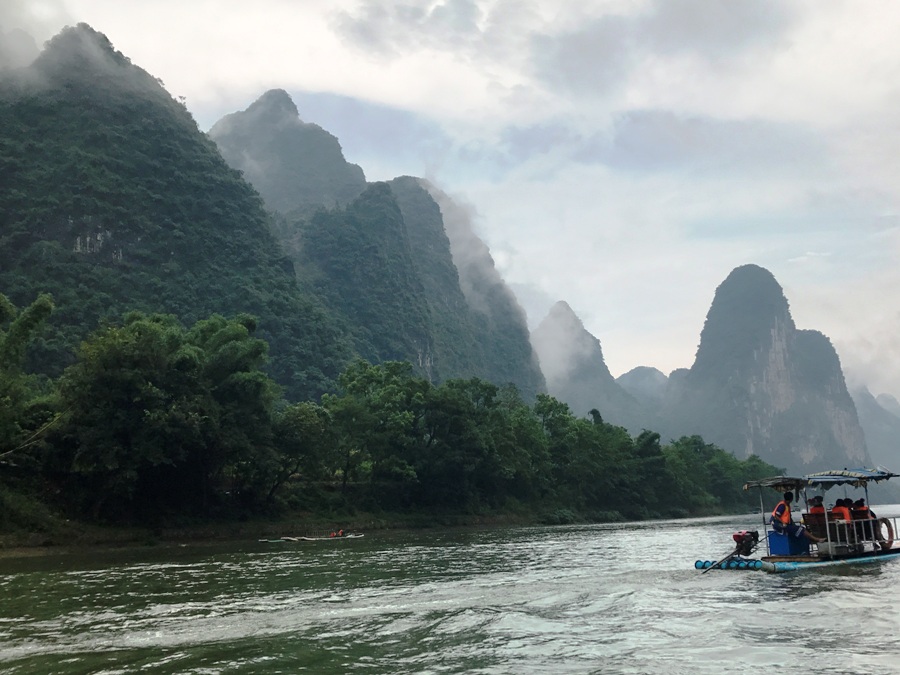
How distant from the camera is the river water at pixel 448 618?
9422 mm

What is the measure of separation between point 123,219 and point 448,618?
8149 cm

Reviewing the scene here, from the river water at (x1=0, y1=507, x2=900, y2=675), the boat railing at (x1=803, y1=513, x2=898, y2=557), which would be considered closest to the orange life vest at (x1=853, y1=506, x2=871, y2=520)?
the boat railing at (x1=803, y1=513, x2=898, y2=557)

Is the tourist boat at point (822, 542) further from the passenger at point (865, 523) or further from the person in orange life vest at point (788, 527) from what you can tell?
the person in orange life vest at point (788, 527)

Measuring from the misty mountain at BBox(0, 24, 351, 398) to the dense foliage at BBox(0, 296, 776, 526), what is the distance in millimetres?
30594

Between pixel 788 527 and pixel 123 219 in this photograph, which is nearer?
pixel 788 527

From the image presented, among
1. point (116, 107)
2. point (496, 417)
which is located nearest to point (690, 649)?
point (496, 417)

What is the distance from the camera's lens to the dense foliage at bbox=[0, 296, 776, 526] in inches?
1275

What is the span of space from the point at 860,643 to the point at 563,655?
13.4 feet

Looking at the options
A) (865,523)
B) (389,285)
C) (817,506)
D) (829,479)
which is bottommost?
(865,523)

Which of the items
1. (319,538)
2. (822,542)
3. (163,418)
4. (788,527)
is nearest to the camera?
(822,542)

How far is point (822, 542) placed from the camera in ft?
64.0

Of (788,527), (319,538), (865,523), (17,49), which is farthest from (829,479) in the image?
(17,49)

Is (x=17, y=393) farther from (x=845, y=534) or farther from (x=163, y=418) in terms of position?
(x=845, y=534)

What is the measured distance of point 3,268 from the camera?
72125 mm
